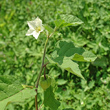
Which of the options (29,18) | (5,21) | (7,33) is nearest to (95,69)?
(29,18)

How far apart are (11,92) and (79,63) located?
1189 millimetres

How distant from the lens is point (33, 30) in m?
1.45

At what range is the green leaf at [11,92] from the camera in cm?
118

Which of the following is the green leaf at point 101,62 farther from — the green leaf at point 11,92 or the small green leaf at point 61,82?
the green leaf at point 11,92

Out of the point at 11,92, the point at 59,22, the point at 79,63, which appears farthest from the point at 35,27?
the point at 79,63

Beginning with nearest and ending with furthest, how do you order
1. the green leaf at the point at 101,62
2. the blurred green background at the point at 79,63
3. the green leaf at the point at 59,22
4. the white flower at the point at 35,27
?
the green leaf at the point at 59,22
the white flower at the point at 35,27
the blurred green background at the point at 79,63
the green leaf at the point at 101,62

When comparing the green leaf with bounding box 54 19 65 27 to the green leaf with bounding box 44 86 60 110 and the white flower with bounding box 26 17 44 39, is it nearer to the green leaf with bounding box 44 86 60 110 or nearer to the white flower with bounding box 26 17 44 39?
the white flower with bounding box 26 17 44 39

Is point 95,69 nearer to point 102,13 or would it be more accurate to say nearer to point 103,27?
point 103,27

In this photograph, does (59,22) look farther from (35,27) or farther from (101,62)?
(101,62)

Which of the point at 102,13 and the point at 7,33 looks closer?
the point at 102,13

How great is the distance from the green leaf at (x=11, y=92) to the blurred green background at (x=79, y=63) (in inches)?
19.3

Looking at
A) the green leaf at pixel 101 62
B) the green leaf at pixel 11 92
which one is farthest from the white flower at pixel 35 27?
the green leaf at pixel 101 62

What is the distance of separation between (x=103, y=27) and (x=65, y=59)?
126 centimetres

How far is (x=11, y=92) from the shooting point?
125cm
